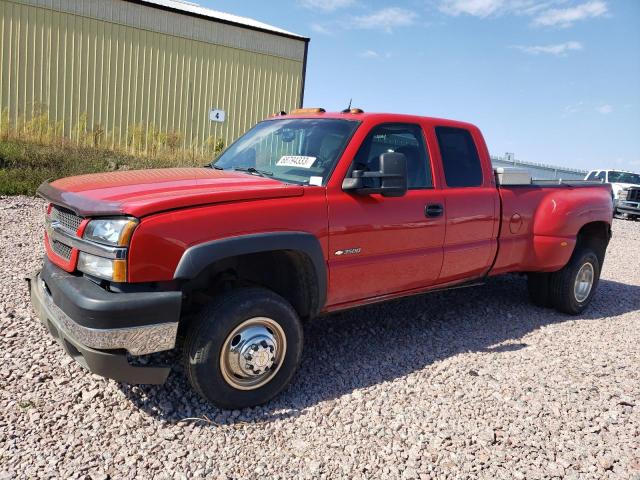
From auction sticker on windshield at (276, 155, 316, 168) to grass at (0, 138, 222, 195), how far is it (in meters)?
7.29

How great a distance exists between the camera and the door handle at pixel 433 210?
4113 millimetres

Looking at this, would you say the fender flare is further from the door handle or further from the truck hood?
the door handle

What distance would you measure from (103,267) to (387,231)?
195 centimetres

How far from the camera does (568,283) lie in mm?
5555

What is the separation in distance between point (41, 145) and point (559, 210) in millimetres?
10530

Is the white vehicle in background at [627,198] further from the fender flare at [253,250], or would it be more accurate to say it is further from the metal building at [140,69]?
the fender flare at [253,250]

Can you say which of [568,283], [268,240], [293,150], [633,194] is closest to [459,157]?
[293,150]

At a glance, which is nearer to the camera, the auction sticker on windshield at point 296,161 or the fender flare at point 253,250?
the fender flare at point 253,250

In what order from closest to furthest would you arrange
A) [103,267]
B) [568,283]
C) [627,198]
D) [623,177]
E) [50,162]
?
1. [103,267]
2. [568,283]
3. [50,162]
4. [627,198]
5. [623,177]

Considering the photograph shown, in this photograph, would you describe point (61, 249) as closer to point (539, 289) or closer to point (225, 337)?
point (225, 337)

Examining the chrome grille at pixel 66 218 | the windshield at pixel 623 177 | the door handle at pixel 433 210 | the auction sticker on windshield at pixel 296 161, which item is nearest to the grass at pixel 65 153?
the chrome grille at pixel 66 218

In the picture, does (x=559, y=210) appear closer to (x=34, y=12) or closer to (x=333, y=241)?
(x=333, y=241)

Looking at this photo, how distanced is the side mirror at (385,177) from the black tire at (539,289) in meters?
2.87

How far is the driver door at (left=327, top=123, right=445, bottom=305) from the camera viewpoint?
3.59m
